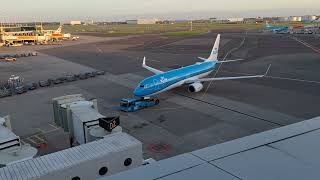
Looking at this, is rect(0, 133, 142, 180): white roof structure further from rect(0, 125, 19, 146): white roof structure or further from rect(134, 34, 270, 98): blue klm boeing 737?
rect(134, 34, 270, 98): blue klm boeing 737

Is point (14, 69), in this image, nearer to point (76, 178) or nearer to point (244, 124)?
point (244, 124)

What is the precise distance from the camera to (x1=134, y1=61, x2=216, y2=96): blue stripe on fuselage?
39344mm

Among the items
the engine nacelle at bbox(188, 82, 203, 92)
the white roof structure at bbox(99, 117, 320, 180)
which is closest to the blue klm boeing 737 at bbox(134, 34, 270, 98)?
the engine nacelle at bbox(188, 82, 203, 92)

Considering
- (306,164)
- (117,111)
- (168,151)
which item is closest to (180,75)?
(117,111)

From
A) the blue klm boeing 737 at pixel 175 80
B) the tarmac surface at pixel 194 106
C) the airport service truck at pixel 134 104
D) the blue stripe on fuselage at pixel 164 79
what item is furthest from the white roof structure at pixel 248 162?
the blue klm boeing 737 at pixel 175 80

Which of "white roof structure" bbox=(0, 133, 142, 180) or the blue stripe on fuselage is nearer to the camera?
"white roof structure" bbox=(0, 133, 142, 180)

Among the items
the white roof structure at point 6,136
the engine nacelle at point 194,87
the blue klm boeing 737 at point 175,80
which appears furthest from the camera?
the engine nacelle at point 194,87

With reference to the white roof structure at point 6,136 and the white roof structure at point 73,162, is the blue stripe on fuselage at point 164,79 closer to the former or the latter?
the white roof structure at point 6,136

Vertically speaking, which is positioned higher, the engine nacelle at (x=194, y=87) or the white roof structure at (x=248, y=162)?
the white roof structure at (x=248, y=162)

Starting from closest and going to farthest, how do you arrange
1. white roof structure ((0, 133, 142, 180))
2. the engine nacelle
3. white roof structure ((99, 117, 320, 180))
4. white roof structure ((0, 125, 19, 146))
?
white roof structure ((99, 117, 320, 180)) → white roof structure ((0, 133, 142, 180)) → white roof structure ((0, 125, 19, 146)) → the engine nacelle

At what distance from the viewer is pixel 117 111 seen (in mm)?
37938

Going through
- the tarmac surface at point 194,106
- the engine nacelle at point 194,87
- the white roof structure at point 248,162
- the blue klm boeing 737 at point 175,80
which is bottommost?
the tarmac surface at point 194,106

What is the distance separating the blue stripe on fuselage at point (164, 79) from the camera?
129 feet

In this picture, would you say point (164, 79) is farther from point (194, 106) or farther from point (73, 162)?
point (73, 162)
